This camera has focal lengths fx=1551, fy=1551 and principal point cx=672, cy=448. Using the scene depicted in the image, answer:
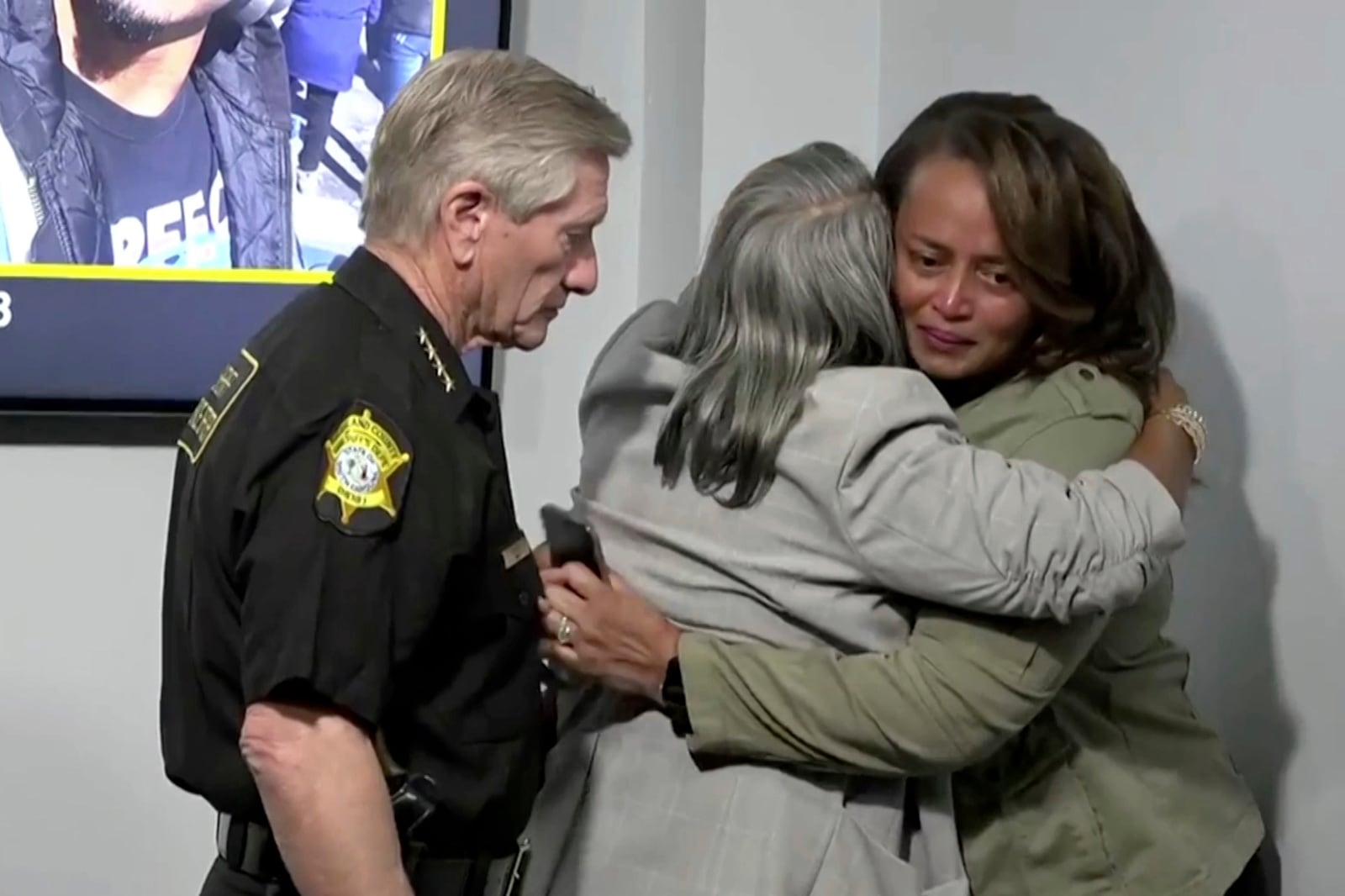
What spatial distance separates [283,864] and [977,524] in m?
0.56

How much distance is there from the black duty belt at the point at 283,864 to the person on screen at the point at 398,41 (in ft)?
3.41

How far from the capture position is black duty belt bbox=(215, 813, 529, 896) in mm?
1135

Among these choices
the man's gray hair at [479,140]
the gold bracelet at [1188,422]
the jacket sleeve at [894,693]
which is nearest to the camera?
the man's gray hair at [479,140]

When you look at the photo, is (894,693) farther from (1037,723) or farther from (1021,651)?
(1037,723)

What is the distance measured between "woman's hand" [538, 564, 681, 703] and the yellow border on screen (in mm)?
740

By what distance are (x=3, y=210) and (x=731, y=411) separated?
109 centimetres

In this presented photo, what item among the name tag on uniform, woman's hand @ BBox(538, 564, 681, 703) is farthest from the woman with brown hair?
the name tag on uniform

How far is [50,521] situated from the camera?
1.96 meters

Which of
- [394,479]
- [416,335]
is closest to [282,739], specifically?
[394,479]

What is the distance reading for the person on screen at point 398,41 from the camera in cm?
192

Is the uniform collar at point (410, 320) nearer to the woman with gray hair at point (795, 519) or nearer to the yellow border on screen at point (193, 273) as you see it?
the woman with gray hair at point (795, 519)

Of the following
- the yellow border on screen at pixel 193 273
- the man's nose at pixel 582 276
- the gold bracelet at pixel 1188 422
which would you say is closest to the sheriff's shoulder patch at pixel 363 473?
the man's nose at pixel 582 276

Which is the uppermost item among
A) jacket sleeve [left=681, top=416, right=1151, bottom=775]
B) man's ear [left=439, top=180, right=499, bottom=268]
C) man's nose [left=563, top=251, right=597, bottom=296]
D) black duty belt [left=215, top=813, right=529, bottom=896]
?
man's ear [left=439, top=180, right=499, bottom=268]

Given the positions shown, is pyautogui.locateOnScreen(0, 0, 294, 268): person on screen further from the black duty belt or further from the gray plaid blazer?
the black duty belt
